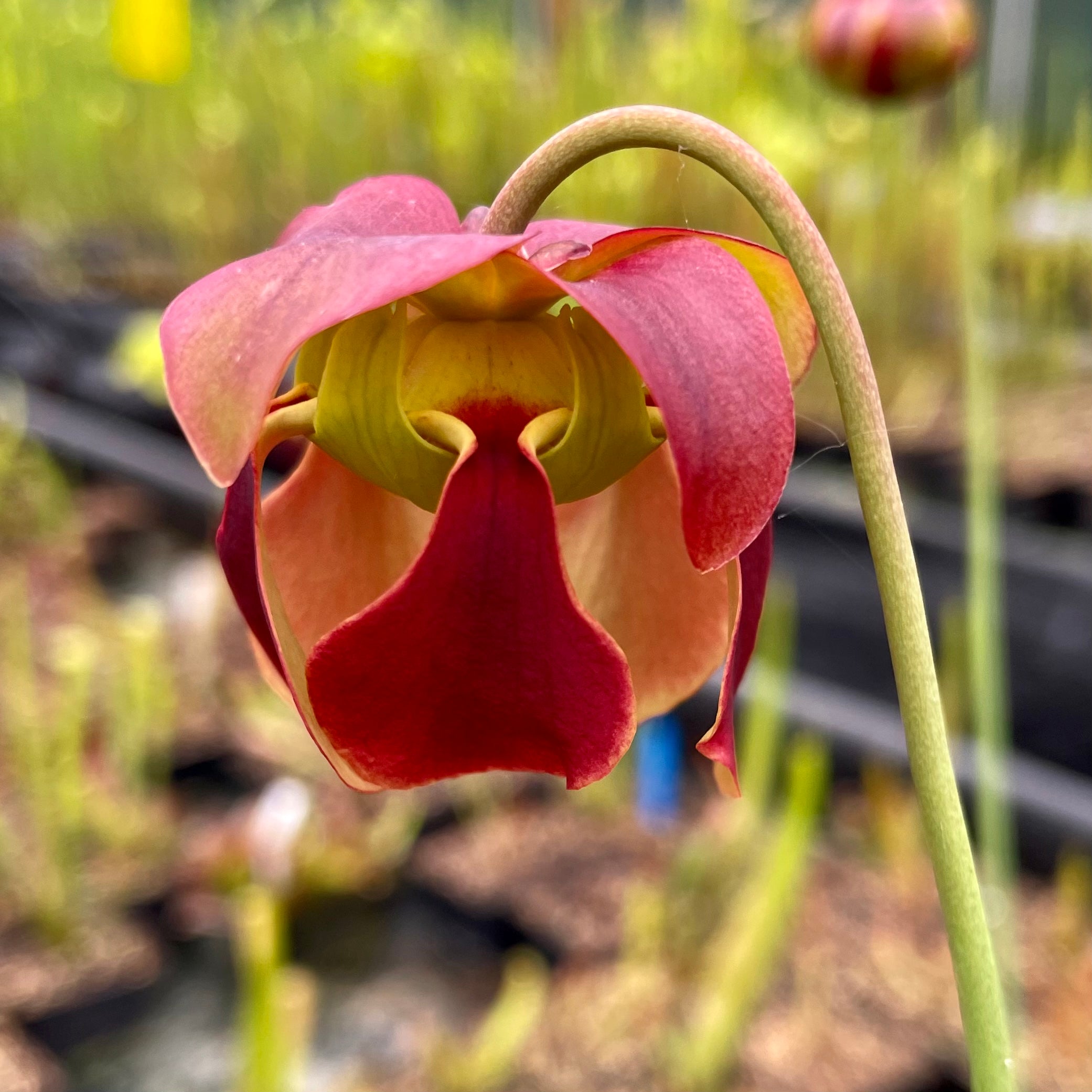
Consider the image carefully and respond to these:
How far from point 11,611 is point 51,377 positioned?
1.15m

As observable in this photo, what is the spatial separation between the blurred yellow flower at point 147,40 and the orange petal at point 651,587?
1902 millimetres

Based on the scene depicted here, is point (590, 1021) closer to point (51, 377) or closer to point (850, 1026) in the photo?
point (850, 1026)

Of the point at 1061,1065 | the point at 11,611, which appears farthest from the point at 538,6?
the point at 1061,1065

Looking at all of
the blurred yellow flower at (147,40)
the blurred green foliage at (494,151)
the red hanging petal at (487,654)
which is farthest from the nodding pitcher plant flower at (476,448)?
the blurred yellow flower at (147,40)

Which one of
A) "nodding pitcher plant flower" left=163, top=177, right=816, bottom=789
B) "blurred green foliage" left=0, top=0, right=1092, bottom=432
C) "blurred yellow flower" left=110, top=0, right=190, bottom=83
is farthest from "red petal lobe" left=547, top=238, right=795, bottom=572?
"blurred yellow flower" left=110, top=0, right=190, bottom=83

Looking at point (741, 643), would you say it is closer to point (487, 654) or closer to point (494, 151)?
point (487, 654)

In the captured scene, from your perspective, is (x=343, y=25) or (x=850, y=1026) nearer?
(x=850, y=1026)

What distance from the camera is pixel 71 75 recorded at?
276cm

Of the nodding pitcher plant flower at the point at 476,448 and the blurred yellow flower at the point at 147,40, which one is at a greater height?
the nodding pitcher plant flower at the point at 476,448

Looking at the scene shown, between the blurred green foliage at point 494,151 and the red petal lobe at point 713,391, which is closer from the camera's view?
the red petal lobe at point 713,391

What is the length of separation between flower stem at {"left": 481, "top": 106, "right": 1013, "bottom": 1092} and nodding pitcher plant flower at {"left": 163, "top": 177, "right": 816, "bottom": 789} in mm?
11

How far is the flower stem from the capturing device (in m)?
0.19

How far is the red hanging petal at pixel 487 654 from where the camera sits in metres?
0.20

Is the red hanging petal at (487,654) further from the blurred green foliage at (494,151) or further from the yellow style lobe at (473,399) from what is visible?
the blurred green foliage at (494,151)
